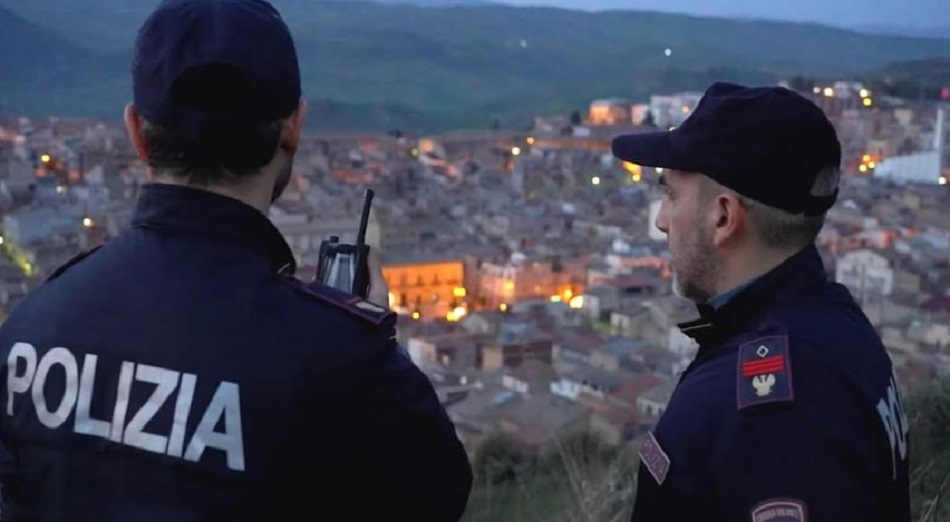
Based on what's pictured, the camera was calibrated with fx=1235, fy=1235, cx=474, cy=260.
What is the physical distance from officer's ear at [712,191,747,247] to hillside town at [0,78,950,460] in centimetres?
159

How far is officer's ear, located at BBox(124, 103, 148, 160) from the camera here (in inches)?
48.6

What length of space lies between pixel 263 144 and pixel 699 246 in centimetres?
59

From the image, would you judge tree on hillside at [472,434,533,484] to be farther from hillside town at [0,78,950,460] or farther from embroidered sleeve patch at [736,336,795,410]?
embroidered sleeve patch at [736,336,795,410]

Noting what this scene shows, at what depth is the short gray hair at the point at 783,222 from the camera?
148 centimetres

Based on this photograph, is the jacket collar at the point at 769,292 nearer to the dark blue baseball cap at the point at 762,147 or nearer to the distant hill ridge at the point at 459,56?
the dark blue baseball cap at the point at 762,147

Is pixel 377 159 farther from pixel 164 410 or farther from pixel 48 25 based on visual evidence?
pixel 164 410

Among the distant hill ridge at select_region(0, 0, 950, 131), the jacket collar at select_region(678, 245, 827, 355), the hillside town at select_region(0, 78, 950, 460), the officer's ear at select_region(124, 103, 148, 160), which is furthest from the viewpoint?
the distant hill ridge at select_region(0, 0, 950, 131)

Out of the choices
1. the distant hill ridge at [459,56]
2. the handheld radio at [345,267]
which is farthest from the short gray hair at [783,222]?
the distant hill ridge at [459,56]

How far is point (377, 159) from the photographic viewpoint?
4550cm

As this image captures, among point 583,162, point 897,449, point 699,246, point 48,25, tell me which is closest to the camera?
point 897,449

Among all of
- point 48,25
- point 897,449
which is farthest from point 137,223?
point 48,25

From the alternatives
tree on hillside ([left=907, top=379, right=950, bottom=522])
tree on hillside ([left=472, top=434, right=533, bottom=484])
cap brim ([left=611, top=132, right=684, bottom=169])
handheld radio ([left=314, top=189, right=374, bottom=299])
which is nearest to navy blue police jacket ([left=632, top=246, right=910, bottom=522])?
cap brim ([left=611, top=132, right=684, bottom=169])

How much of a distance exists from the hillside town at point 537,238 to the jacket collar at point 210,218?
1746mm

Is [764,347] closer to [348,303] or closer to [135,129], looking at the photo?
[348,303]
